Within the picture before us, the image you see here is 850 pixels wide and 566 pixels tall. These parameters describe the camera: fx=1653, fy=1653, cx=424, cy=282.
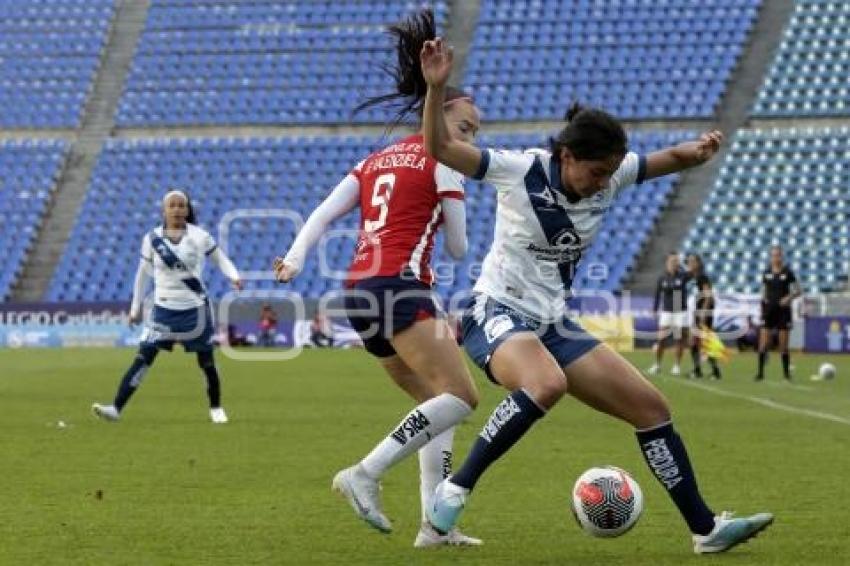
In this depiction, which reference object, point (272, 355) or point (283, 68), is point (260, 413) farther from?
point (283, 68)

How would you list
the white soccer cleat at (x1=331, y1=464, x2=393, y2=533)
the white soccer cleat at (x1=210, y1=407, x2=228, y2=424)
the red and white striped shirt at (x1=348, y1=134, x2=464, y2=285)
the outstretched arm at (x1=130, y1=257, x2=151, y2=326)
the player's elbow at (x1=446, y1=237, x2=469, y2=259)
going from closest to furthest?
the white soccer cleat at (x1=331, y1=464, x2=393, y2=533) < the red and white striped shirt at (x1=348, y1=134, x2=464, y2=285) < the player's elbow at (x1=446, y1=237, x2=469, y2=259) < the outstretched arm at (x1=130, y1=257, x2=151, y2=326) < the white soccer cleat at (x1=210, y1=407, x2=228, y2=424)

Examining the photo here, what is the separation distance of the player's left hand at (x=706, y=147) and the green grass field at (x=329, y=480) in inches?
72.2

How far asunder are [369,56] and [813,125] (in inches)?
545

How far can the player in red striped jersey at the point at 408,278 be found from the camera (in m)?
7.94

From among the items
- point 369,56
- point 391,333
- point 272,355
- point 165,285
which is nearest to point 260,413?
point 165,285

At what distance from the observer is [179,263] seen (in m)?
16.5

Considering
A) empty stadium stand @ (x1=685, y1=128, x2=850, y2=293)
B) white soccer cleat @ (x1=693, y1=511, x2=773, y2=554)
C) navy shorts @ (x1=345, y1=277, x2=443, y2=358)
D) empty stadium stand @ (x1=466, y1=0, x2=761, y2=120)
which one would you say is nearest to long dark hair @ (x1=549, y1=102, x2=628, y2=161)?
navy shorts @ (x1=345, y1=277, x2=443, y2=358)

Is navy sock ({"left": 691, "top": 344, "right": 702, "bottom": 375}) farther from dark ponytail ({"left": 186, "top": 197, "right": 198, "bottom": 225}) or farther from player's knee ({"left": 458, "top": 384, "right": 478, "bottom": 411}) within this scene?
player's knee ({"left": 458, "top": 384, "right": 478, "bottom": 411})

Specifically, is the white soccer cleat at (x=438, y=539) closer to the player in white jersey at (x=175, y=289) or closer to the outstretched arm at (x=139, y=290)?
the player in white jersey at (x=175, y=289)

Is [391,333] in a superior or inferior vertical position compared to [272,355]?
superior

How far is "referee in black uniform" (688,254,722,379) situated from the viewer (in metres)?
27.6

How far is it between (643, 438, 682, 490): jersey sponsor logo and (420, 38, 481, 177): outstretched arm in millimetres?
1532

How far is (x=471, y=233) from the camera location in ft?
144

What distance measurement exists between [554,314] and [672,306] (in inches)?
835
